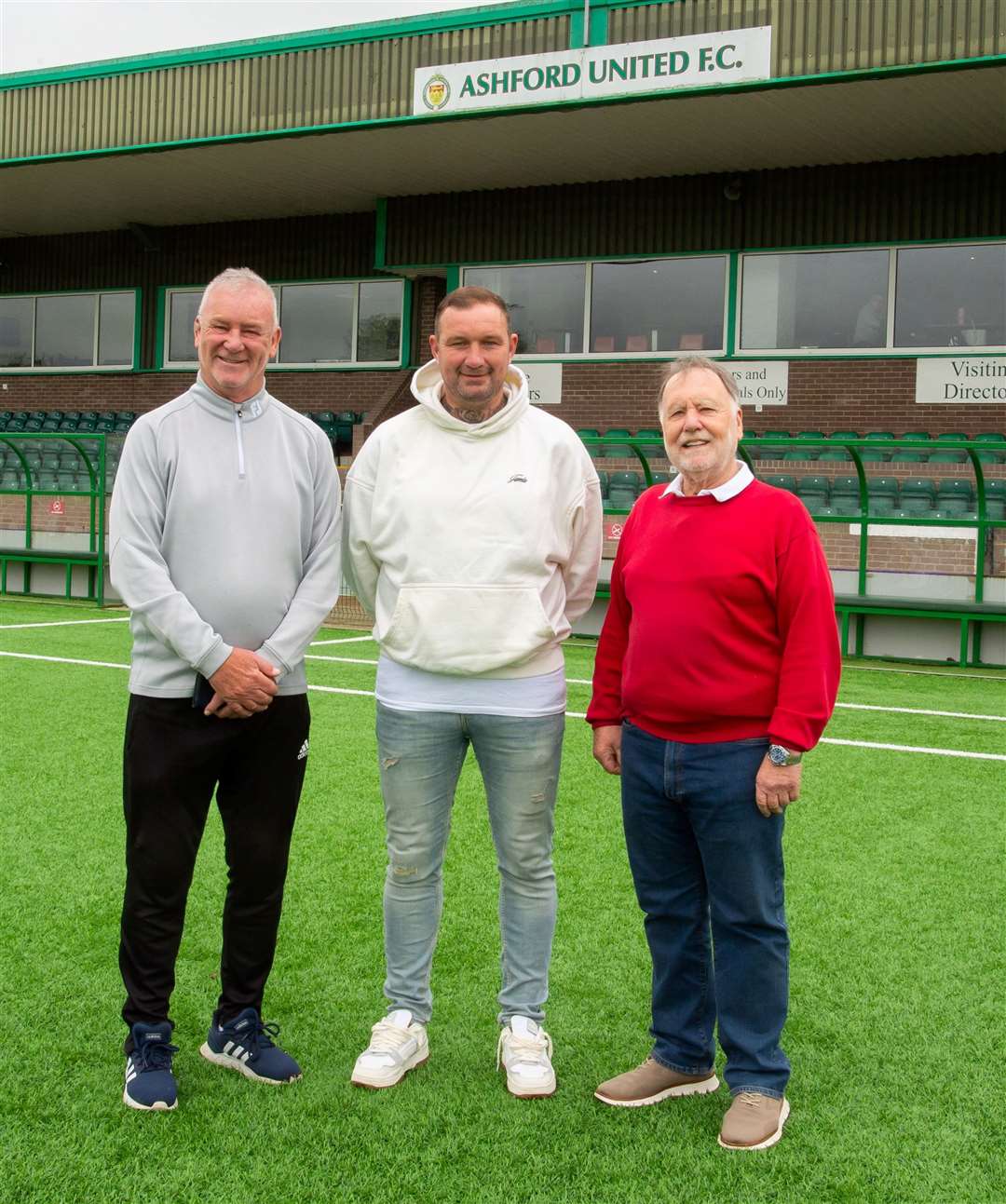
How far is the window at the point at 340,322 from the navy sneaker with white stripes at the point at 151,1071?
17.5m

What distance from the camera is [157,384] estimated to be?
21.7m

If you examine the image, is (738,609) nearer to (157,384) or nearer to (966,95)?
(966,95)

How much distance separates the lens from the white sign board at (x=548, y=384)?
18.0 metres

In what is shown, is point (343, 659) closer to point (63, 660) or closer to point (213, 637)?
point (63, 660)

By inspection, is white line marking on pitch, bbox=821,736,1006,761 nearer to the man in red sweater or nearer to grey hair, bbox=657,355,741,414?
the man in red sweater

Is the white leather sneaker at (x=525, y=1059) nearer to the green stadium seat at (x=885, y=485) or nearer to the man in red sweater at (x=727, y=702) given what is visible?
the man in red sweater at (x=727, y=702)

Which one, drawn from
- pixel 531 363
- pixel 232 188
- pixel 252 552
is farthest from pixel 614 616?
pixel 232 188

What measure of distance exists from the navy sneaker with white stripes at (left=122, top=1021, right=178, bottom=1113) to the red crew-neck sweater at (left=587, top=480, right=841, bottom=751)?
1.41 m

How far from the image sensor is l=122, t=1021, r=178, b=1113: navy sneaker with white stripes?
297 cm

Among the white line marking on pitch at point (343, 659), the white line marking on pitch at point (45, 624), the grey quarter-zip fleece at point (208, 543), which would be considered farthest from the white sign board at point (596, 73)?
the grey quarter-zip fleece at point (208, 543)

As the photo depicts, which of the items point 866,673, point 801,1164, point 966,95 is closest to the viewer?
point 801,1164

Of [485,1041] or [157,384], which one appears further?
[157,384]

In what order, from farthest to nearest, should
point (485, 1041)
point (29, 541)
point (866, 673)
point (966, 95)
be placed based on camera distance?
point (29, 541)
point (966, 95)
point (866, 673)
point (485, 1041)

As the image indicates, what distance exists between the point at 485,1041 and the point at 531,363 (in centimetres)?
1552
